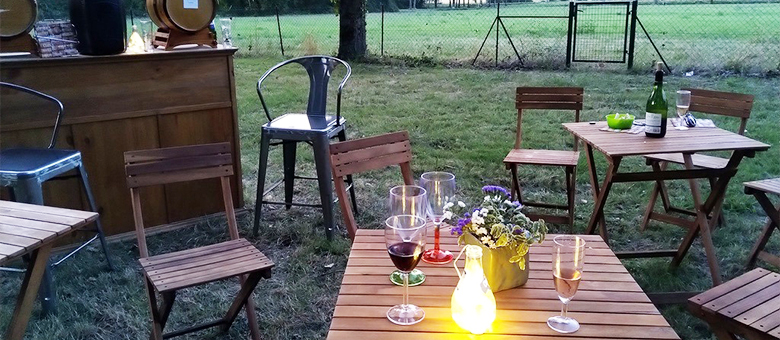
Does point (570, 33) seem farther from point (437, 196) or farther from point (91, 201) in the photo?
point (437, 196)

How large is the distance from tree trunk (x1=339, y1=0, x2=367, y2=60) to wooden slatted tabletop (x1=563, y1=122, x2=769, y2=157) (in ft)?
27.7

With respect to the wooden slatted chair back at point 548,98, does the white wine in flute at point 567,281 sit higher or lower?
lower

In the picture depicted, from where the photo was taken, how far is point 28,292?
7.52ft

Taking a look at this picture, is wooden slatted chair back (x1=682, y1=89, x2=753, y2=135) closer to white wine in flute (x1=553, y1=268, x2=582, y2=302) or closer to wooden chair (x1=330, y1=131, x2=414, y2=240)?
wooden chair (x1=330, y1=131, x2=414, y2=240)

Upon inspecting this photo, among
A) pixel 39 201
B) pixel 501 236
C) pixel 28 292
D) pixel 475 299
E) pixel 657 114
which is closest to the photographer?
pixel 475 299

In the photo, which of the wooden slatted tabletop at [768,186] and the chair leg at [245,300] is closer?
the chair leg at [245,300]

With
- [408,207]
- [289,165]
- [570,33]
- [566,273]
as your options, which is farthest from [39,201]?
[570,33]

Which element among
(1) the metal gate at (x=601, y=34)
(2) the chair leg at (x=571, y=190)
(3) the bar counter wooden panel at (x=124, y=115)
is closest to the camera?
(3) the bar counter wooden panel at (x=124, y=115)

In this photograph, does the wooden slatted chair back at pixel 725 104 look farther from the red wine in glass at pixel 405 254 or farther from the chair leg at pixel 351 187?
the red wine in glass at pixel 405 254

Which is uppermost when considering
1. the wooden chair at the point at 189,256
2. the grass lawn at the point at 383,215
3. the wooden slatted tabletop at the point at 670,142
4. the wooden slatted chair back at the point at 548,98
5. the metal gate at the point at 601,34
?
the metal gate at the point at 601,34

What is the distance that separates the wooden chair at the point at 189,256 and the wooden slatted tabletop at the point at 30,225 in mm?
345

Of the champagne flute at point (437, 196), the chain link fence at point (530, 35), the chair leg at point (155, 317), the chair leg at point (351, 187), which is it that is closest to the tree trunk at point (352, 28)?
the chain link fence at point (530, 35)

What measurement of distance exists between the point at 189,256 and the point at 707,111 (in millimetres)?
3383

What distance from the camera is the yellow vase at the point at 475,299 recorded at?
1.43m
